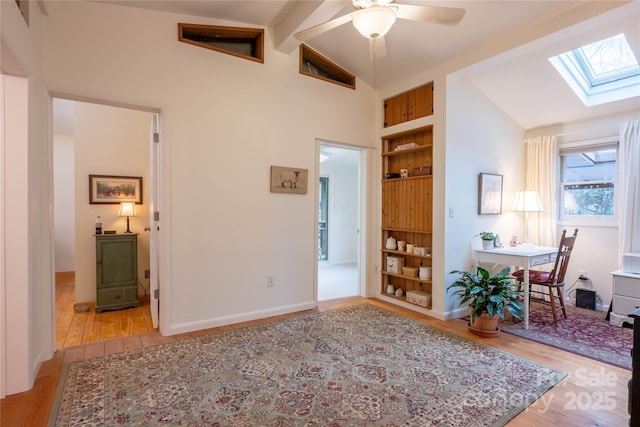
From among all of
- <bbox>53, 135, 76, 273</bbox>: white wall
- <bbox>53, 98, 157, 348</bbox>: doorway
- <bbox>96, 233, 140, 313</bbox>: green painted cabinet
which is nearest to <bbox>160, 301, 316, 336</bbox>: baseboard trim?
<bbox>53, 98, 157, 348</bbox>: doorway

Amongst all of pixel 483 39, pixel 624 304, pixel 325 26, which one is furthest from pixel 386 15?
pixel 624 304

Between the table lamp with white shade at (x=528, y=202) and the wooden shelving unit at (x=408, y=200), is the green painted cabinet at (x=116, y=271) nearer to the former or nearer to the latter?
the wooden shelving unit at (x=408, y=200)

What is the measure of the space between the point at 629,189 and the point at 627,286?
3.41ft

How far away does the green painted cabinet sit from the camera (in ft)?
11.9

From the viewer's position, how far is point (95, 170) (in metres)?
3.93

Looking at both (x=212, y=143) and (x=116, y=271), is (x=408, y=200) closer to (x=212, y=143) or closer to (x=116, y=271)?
(x=212, y=143)

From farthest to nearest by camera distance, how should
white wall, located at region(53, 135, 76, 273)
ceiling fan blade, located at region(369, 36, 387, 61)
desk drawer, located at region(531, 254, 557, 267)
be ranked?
white wall, located at region(53, 135, 76, 273)
desk drawer, located at region(531, 254, 557, 267)
ceiling fan blade, located at region(369, 36, 387, 61)

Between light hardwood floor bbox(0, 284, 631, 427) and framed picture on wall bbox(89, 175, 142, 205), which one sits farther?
framed picture on wall bbox(89, 175, 142, 205)

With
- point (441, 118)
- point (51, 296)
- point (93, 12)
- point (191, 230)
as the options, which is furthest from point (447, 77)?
point (51, 296)

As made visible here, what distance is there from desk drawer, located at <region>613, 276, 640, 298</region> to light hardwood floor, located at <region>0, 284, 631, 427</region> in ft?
3.91

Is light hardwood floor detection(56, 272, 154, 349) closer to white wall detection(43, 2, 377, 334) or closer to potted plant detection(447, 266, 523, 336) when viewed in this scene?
white wall detection(43, 2, 377, 334)

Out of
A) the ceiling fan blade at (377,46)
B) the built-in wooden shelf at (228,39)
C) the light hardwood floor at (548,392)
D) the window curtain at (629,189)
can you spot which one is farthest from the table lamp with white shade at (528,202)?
the built-in wooden shelf at (228,39)

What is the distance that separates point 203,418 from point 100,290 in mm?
2608

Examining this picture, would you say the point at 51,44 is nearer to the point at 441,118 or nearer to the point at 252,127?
the point at 252,127
